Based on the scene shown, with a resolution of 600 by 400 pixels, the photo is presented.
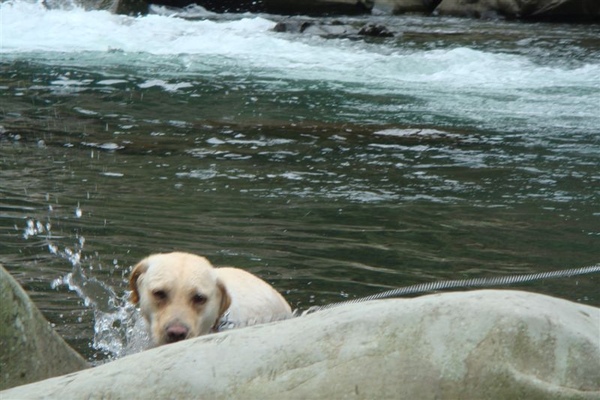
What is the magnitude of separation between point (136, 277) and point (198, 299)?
44 centimetres

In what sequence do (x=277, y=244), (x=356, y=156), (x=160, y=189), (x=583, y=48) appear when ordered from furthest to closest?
(x=583, y=48), (x=356, y=156), (x=160, y=189), (x=277, y=244)

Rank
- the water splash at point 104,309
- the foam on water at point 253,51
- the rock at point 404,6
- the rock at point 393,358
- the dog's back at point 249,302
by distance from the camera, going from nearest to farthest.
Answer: the rock at point 393,358
the dog's back at point 249,302
the water splash at point 104,309
the foam on water at point 253,51
the rock at point 404,6

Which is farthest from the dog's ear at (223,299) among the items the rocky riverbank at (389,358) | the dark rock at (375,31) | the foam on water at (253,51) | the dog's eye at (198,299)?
the dark rock at (375,31)

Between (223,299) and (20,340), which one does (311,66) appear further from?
(20,340)

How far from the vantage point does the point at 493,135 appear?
11.9 m

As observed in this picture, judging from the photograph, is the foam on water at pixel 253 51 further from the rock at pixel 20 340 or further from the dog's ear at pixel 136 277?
the rock at pixel 20 340

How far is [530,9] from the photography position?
2542 cm

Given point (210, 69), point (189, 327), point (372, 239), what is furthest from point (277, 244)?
point (210, 69)

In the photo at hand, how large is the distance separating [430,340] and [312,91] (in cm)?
1121

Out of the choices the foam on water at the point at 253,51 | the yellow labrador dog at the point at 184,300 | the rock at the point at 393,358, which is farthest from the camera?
the foam on water at the point at 253,51

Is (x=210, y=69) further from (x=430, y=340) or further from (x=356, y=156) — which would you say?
(x=430, y=340)

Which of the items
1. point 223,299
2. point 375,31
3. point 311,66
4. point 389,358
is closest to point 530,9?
point 375,31

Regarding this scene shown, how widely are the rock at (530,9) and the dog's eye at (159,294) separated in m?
21.3

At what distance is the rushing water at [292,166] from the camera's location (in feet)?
24.1
